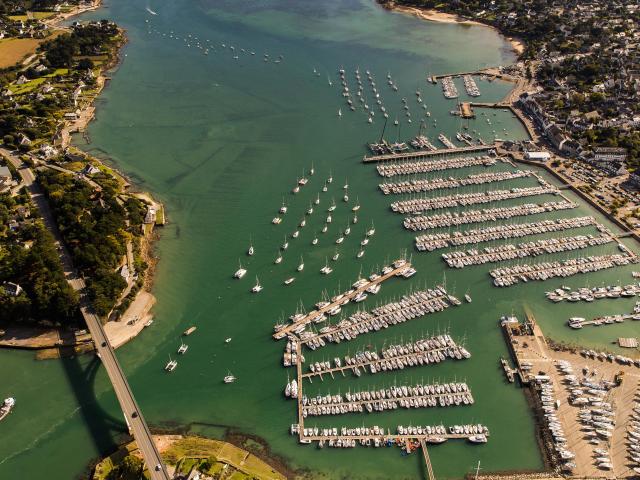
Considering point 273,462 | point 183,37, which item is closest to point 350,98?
point 183,37

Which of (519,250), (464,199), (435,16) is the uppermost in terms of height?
(435,16)

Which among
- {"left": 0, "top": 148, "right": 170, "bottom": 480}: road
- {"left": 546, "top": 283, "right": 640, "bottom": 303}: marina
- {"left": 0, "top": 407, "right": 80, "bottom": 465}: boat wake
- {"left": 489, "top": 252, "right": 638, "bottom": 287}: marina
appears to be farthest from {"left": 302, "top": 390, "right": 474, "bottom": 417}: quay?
{"left": 0, "top": 407, "right": 80, "bottom": 465}: boat wake

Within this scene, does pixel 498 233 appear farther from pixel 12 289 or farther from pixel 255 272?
pixel 12 289

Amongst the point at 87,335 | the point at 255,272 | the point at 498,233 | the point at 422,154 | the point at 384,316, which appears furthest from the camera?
the point at 422,154

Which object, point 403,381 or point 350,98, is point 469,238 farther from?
point 350,98

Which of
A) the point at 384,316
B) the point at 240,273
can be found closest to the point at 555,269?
the point at 384,316

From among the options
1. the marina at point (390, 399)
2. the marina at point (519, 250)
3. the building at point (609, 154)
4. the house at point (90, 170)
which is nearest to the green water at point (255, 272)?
the marina at point (390, 399)

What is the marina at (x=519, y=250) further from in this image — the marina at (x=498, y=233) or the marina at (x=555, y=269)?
the marina at (x=555, y=269)
